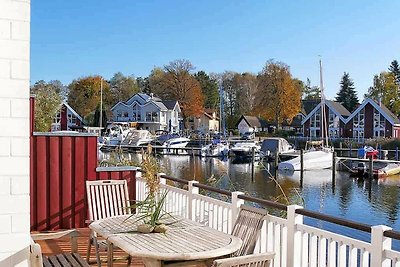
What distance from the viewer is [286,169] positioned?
94.4 feet

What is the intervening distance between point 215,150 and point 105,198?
107ft

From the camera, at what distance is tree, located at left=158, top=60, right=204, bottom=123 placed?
53688 millimetres

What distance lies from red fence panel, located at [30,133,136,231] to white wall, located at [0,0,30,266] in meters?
3.71

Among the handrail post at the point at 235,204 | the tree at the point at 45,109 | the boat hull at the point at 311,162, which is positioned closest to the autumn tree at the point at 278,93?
the boat hull at the point at 311,162

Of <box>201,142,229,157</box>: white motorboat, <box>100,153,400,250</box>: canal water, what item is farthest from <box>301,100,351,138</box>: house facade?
<box>100,153,400,250</box>: canal water

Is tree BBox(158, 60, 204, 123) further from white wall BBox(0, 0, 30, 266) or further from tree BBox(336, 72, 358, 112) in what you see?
white wall BBox(0, 0, 30, 266)

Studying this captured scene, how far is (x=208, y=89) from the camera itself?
201 ft

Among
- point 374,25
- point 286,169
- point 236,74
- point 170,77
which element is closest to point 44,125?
point 374,25

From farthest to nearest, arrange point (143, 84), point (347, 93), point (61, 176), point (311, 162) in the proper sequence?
point (143, 84)
point (347, 93)
point (311, 162)
point (61, 176)

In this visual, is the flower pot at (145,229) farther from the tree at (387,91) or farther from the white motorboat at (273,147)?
the tree at (387,91)

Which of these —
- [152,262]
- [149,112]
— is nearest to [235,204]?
[152,262]

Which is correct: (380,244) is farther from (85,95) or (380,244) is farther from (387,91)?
(85,95)

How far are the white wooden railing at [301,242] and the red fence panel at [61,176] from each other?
183cm

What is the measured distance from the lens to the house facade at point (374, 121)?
40500 mm
